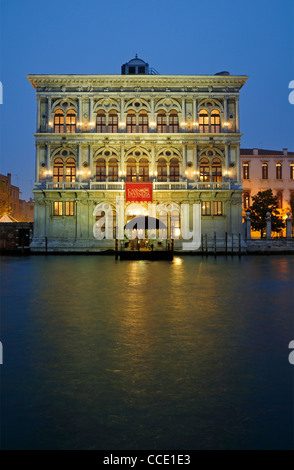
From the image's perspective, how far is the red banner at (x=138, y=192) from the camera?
118ft

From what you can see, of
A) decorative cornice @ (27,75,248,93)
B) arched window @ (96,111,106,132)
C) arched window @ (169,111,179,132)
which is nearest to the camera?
decorative cornice @ (27,75,248,93)

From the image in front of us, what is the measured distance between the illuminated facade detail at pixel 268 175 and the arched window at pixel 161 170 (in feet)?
58.2

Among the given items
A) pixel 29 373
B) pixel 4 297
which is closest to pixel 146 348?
pixel 29 373

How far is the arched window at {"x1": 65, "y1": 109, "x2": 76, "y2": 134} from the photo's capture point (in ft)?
124

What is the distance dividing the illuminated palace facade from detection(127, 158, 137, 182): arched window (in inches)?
3.9

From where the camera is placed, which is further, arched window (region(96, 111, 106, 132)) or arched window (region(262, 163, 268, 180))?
arched window (region(262, 163, 268, 180))

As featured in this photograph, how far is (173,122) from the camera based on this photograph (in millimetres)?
37969

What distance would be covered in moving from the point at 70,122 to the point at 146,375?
118ft

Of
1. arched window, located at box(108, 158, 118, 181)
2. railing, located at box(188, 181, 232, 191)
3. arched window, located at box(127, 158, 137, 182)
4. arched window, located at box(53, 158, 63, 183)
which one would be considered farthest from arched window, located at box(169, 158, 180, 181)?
arched window, located at box(53, 158, 63, 183)

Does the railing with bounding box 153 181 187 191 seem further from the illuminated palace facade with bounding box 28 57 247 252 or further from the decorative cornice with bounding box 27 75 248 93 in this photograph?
the decorative cornice with bounding box 27 75 248 93

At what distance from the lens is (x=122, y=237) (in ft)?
119

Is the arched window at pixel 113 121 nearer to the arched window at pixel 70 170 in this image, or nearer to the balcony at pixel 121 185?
the arched window at pixel 70 170

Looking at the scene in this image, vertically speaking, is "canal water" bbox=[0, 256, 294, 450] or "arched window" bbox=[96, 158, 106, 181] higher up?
"arched window" bbox=[96, 158, 106, 181]

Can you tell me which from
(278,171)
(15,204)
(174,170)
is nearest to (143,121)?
(174,170)
